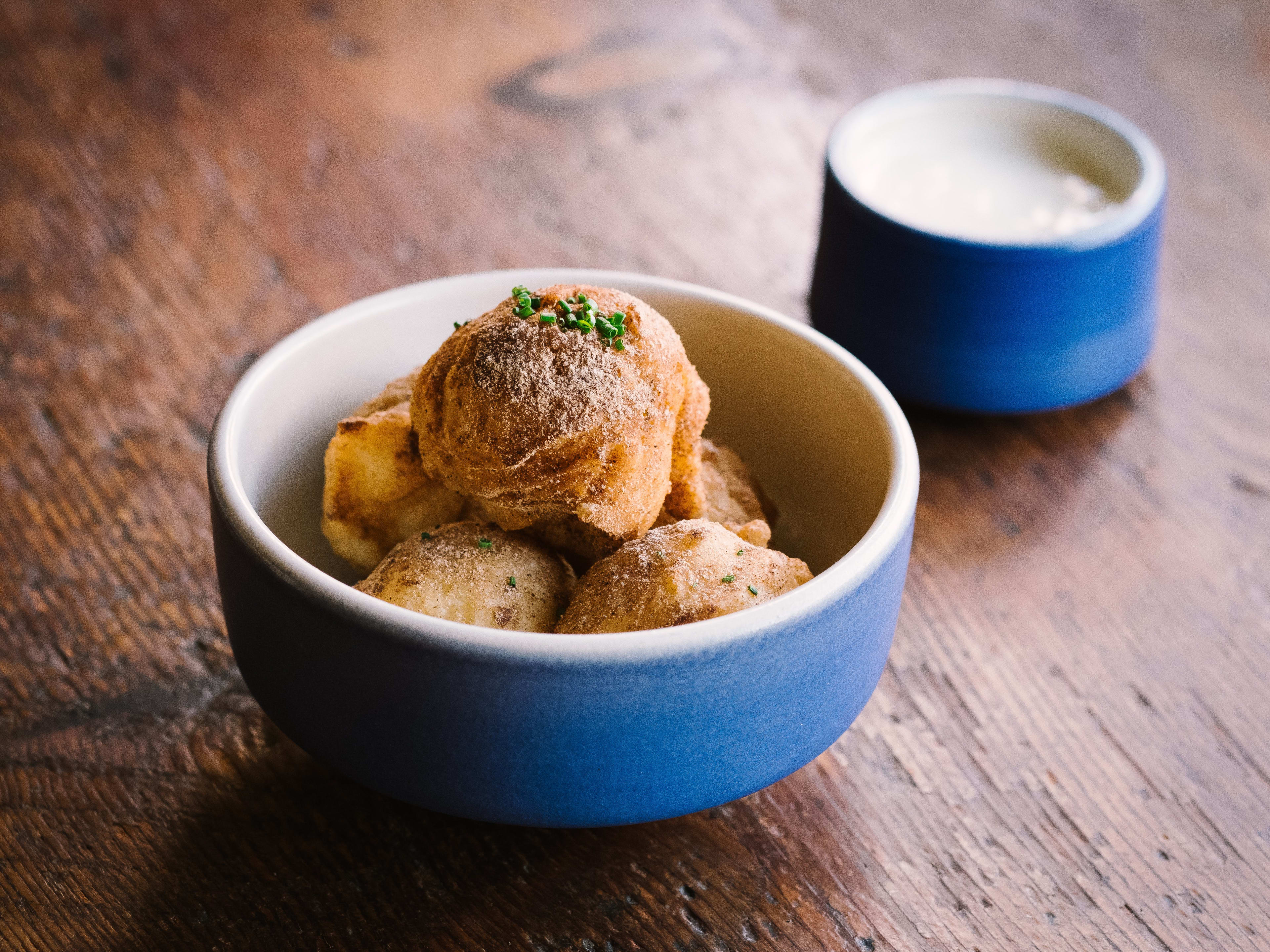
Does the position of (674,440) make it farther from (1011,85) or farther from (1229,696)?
(1011,85)

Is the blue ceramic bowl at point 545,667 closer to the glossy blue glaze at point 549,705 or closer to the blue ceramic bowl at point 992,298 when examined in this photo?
the glossy blue glaze at point 549,705

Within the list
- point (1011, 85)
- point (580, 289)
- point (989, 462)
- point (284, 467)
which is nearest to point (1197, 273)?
point (1011, 85)

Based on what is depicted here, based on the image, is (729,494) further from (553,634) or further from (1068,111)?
(1068,111)

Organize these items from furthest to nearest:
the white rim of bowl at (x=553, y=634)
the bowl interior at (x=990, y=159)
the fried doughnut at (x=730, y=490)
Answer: the bowl interior at (x=990, y=159) < the fried doughnut at (x=730, y=490) < the white rim of bowl at (x=553, y=634)

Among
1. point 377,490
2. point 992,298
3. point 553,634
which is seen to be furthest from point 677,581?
point 992,298

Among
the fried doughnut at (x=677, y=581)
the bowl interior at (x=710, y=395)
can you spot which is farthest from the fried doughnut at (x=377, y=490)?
the fried doughnut at (x=677, y=581)

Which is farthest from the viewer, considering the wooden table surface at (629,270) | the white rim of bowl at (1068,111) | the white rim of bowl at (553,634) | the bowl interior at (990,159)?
the bowl interior at (990,159)

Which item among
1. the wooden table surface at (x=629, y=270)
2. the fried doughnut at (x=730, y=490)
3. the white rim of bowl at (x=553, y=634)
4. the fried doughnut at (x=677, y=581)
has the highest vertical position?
the white rim of bowl at (x=553, y=634)
